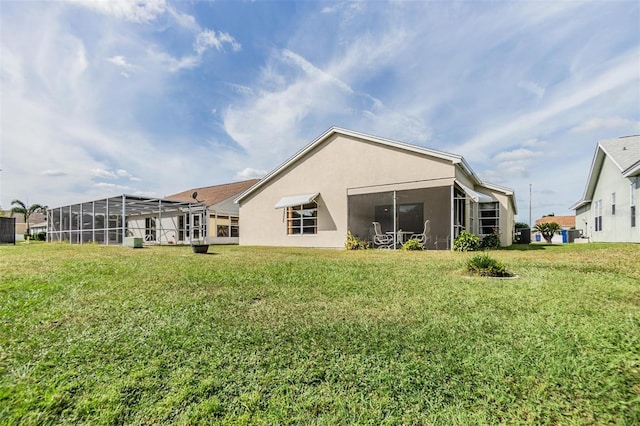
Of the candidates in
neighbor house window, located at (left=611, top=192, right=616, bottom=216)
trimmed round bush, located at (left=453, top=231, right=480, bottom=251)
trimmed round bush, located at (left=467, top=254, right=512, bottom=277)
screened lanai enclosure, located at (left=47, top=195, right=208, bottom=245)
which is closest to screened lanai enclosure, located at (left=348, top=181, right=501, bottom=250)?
trimmed round bush, located at (left=453, top=231, right=480, bottom=251)

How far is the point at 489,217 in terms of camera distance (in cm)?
2327

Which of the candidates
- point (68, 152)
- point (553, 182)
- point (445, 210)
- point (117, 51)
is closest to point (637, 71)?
point (445, 210)

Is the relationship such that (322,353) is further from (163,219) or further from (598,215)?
(163,219)

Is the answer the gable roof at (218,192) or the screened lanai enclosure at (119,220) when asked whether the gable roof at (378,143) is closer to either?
the gable roof at (218,192)

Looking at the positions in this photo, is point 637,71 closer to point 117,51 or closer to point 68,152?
point 117,51

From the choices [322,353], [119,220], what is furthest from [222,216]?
[322,353]

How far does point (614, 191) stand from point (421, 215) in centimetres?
1373

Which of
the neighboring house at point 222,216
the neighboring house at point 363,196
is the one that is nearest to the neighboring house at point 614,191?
the neighboring house at point 363,196

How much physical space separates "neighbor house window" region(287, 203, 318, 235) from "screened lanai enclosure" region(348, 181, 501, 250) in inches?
104

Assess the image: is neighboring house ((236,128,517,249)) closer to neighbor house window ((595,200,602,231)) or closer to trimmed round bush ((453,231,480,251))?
trimmed round bush ((453,231,480,251))

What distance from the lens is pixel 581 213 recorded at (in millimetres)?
36312

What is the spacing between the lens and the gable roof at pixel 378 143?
17.0m

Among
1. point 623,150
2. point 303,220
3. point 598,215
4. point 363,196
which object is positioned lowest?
point 303,220

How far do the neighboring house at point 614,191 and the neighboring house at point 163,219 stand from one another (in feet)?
104
